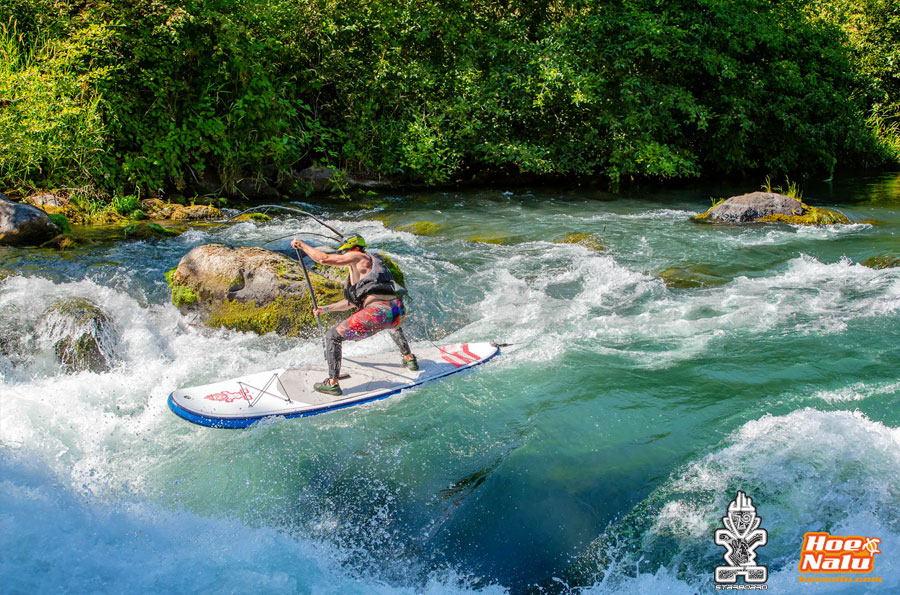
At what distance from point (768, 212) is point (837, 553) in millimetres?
9150

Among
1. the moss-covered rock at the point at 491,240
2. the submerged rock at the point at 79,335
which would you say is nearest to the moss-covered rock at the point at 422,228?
the moss-covered rock at the point at 491,240

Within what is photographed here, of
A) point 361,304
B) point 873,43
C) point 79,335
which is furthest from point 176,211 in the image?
point 873,43

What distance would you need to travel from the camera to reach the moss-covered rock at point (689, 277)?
8305mm

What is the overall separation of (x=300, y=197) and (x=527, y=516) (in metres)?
10.6

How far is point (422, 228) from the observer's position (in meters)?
10.9

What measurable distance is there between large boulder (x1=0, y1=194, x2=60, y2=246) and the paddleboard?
478 centimetres

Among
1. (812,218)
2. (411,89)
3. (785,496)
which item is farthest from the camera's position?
(411,89)

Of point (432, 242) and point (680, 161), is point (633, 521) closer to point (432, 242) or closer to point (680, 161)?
point (432, 242)

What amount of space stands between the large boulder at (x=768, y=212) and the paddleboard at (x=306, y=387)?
731 centimetres

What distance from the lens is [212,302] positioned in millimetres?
7039

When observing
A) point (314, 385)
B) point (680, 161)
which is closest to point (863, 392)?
point (314, 385)

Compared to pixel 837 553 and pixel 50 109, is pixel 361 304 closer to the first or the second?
pixel 837 553

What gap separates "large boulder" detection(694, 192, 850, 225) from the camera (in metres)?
11.3

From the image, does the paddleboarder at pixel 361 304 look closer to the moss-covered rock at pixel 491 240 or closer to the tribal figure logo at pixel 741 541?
the tribal figure logo at pixel 741 541
